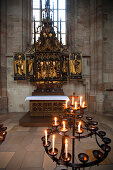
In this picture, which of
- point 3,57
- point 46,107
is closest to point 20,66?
point 3,57

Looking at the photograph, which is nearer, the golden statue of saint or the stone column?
the golden statue of saint

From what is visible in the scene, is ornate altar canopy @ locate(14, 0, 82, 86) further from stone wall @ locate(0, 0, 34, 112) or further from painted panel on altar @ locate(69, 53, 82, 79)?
stone wall @ locate(0, 0, 34, 112)

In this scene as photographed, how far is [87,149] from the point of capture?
119 inches

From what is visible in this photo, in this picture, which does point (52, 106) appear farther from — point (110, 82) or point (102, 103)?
point (110, 82)

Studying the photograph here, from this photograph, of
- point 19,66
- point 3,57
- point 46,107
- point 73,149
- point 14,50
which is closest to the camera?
point 73,149

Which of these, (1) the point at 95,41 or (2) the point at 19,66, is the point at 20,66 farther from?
(1) the point at 95,41

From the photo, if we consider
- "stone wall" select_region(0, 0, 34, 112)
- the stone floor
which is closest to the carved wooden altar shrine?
"stone wall" select_region(0, 0, 34, 112)

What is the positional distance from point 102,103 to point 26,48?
6.82 meters

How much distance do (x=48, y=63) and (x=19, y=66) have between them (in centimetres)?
190

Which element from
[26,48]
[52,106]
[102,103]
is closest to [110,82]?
[102,103]

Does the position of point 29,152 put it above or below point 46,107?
below

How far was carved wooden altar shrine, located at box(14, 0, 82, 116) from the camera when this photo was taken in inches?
242

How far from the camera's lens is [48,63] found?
6.27m

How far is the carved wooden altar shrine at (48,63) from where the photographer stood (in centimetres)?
614
